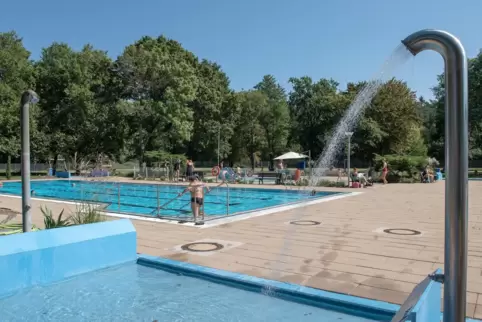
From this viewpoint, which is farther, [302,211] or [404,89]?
[404,89]

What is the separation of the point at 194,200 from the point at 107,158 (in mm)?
33736

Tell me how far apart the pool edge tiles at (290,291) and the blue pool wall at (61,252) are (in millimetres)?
519

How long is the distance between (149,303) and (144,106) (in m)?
32.2

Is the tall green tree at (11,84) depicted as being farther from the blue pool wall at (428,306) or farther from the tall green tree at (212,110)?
the blue pool wall at (428,306)

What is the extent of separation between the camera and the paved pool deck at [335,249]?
182 inches

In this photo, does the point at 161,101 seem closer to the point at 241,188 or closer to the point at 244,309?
the point at 241,188

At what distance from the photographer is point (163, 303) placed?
14.8 ft

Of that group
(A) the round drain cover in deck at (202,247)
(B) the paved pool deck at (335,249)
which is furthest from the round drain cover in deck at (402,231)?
(A) the round drain cover in deck at (202,247)

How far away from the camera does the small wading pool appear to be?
4.07 m

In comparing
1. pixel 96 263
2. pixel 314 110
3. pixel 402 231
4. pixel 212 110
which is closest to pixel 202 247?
pixel 96 263

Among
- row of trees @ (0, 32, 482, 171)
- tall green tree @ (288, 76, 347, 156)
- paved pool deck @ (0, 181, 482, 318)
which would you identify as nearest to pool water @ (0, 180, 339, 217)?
paved pool deck @ (0, 181, 482, 318)

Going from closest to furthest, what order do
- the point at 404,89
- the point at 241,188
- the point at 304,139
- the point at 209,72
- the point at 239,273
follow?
the point at 239,273
the point at 241,188
the point at 404,89
the point at 209,72
the point at 304,139

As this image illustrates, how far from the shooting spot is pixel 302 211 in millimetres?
11109

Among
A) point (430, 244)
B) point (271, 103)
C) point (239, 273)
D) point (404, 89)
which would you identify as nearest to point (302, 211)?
point (430, 244)
